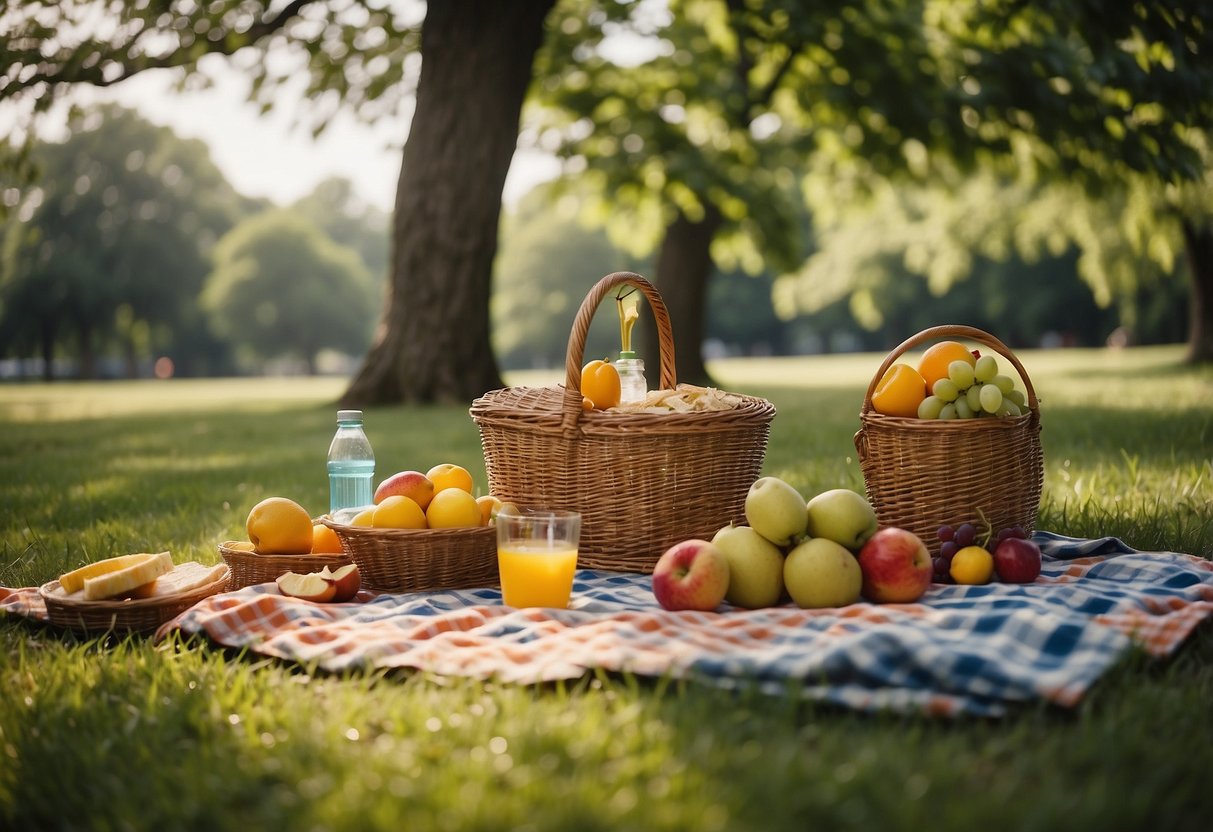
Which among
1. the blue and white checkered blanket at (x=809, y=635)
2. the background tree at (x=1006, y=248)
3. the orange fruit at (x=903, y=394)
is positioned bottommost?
the blue and white checkered blanket at (x=809, y=635)

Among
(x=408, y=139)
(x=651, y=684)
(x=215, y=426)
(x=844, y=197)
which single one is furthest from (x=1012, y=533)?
(x=844, y=197)

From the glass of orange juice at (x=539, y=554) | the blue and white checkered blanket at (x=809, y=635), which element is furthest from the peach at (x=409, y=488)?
the glass of orange juice at (x=539, y=554)

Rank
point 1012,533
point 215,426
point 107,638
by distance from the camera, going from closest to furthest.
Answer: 1. point 107,638
2. point 1012,533
3. point 215,426

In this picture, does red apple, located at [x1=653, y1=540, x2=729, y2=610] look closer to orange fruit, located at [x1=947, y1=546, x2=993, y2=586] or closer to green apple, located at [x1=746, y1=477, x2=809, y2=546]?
green apple, located at [x1=746, y1=477, x2=809, y2=546]

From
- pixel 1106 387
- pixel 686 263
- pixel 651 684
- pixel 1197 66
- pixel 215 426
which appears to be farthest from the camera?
pixel 686 263

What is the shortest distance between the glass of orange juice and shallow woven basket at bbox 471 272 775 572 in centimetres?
51

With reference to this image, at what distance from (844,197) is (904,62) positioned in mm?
Result: 5124

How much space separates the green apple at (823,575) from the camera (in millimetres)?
2723

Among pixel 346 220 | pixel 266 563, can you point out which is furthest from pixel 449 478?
pixel 346 220

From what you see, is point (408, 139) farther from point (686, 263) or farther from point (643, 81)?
point (686, 263)

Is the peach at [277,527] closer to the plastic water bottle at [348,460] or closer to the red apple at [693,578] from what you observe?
the plastic water bottle at [348,460]

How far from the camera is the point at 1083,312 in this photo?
45.7 m

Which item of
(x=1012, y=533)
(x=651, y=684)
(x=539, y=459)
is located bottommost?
(x=651, y=684)

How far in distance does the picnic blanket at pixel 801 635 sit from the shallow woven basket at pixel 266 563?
10cm
